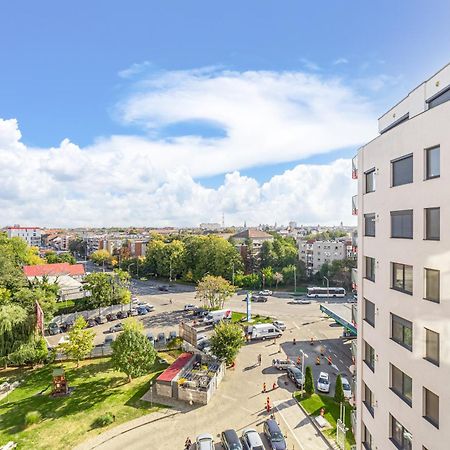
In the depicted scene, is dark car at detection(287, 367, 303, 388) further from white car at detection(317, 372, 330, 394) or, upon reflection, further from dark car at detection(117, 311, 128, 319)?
dark car at detection(117, 311, 128, 319)

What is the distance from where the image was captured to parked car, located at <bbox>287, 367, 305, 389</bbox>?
2956 cm

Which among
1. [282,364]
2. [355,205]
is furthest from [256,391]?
[355,205]

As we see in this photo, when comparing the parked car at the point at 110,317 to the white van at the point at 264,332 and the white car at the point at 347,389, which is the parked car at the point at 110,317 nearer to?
the white van at the point at 264,332

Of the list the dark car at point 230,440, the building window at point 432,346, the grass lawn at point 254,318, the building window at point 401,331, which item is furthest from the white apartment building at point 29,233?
the building window at point 432,346

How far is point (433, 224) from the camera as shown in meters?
9.06

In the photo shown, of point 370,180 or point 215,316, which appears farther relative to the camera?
point 215,316

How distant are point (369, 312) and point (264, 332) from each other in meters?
30.9

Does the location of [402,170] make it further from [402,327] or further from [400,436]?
[400,436]

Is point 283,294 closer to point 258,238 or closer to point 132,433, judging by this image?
point 258,238

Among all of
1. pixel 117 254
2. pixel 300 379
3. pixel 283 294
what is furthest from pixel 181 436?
pixel 117 254

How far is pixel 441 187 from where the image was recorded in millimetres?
8617

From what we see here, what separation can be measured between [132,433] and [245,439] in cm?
775

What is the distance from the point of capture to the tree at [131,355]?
30.3m

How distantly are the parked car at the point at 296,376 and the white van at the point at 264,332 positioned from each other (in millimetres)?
10054
